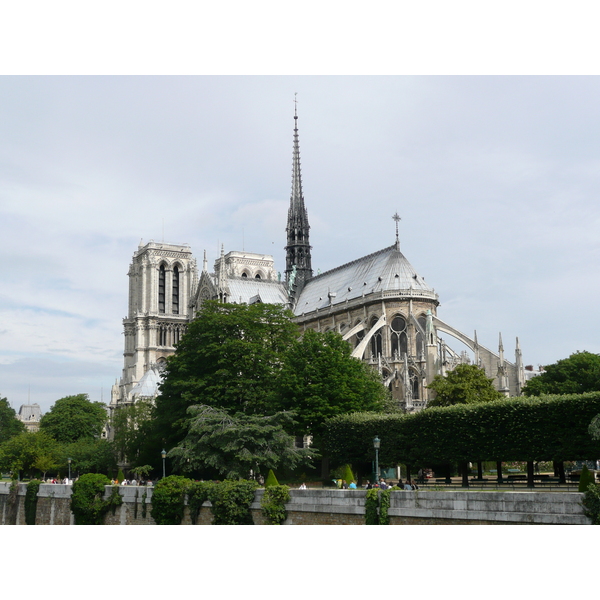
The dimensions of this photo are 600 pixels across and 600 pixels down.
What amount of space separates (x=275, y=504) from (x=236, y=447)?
9.54 meters

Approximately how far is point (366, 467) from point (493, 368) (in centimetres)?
2904

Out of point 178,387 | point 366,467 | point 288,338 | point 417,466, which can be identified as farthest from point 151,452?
point 417,466

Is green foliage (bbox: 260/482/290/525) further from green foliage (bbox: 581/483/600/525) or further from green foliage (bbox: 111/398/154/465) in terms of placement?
green foliage (bbox: 111/398/154/465)

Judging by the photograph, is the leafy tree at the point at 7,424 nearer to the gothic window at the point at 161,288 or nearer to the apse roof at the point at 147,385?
the apse roof at the point at 147,385

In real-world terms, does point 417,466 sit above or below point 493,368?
below

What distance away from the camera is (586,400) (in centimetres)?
3238

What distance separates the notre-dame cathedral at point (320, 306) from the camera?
6638 centimetres

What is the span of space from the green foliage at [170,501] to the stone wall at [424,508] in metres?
0.47

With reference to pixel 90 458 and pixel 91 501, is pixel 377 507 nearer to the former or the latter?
pixel 91 501

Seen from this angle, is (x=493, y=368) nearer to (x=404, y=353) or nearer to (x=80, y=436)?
(x=404, y=353)

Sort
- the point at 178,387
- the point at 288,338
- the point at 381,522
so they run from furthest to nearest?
the point at 288,338 → the point at 178,387 → the point at 381,522

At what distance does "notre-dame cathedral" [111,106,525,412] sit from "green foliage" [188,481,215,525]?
997 inches

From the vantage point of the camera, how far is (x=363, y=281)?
79562 mm

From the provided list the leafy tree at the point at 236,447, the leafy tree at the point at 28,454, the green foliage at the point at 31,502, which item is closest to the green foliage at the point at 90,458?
the leafy tree at the point at 28,454
